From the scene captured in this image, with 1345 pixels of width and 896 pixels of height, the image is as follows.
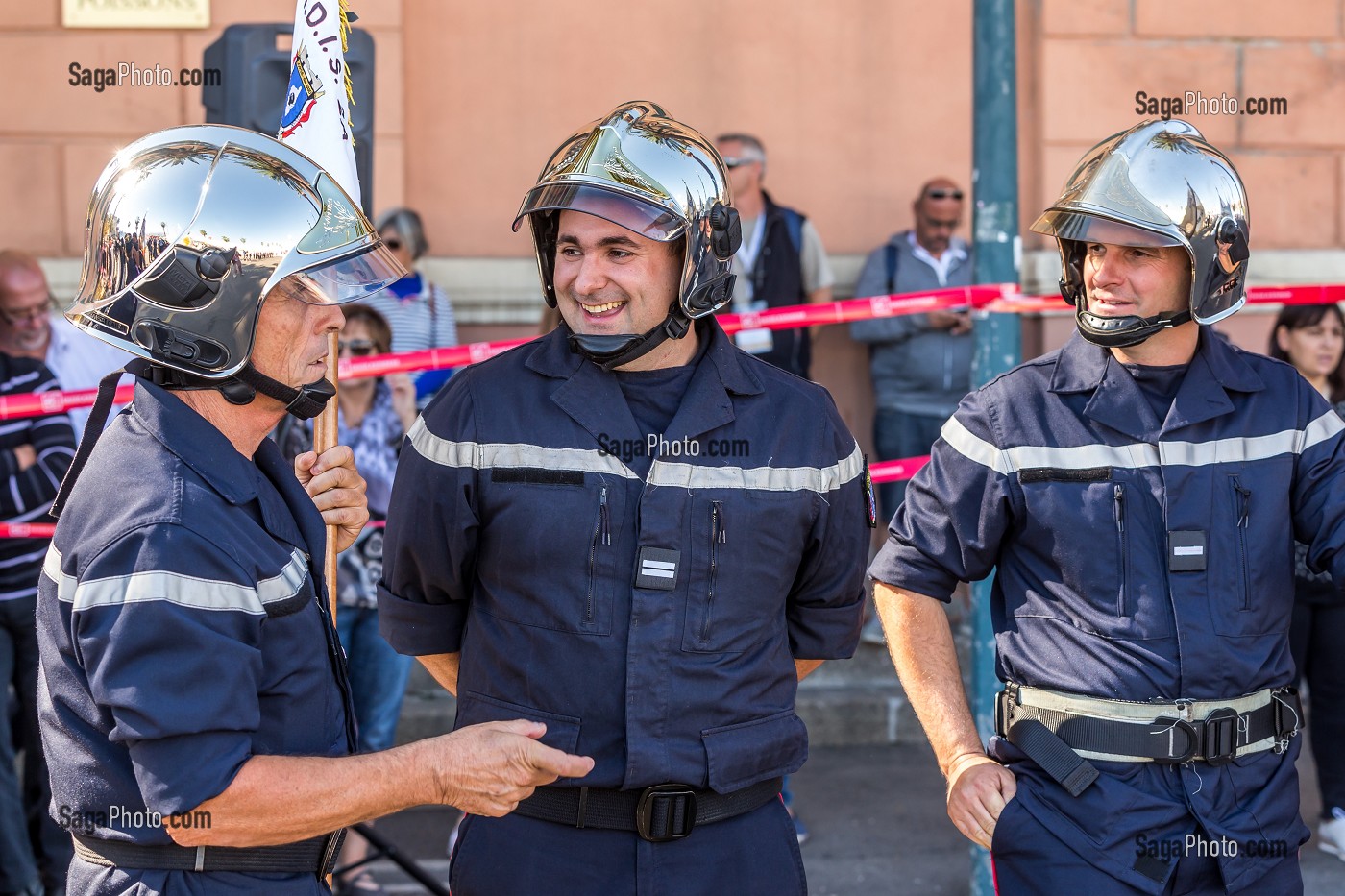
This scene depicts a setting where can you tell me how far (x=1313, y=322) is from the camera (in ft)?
17.7

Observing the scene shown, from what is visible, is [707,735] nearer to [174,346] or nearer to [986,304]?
[174,346]

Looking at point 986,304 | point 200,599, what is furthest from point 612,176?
point 986,304

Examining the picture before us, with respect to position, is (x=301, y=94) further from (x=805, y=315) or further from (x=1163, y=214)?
(x=805, y=315)

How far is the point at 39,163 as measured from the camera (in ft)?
23.1

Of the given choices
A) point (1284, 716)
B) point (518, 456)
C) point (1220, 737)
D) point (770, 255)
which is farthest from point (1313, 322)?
point (518, 456)

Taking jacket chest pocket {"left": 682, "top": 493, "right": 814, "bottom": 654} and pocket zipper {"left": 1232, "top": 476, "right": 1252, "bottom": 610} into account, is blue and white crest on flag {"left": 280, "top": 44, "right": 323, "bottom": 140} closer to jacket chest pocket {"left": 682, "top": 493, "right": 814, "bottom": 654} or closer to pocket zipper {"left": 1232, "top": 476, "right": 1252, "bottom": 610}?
jacket chest pocket {"left": 682, "top": 493, "right": 814, "bottom": 654}

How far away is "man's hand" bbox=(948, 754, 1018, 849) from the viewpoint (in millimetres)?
2924

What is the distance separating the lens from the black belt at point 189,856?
214cm

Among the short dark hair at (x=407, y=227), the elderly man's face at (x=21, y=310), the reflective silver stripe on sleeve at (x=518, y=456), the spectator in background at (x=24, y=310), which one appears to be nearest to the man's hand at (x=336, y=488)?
the reflective silver stripe on sleeve at (x=518, y=456)

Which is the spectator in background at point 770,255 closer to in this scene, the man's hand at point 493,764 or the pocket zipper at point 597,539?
the pocket zipper at point 597,539

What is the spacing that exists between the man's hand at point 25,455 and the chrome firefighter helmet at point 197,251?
2.84m

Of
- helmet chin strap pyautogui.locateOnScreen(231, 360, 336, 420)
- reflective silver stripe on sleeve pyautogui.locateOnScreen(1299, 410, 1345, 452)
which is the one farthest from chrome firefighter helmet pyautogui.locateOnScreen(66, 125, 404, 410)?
reflective silver stripe on sleeve pyautogui.locateOnScreen(1299, 410, 1345, 452)

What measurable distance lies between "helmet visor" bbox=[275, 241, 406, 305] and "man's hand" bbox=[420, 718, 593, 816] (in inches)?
27.2

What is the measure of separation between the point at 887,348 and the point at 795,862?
14.6ft
